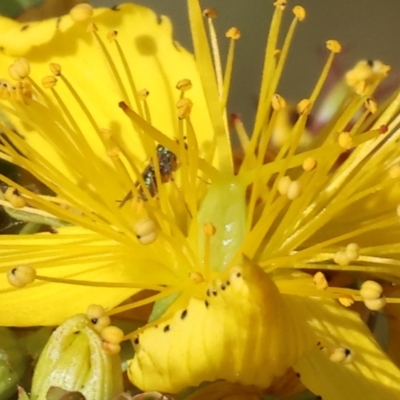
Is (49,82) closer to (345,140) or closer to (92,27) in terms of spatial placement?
(92,27)

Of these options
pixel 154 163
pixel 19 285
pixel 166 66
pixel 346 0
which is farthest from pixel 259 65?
pixel 19 285

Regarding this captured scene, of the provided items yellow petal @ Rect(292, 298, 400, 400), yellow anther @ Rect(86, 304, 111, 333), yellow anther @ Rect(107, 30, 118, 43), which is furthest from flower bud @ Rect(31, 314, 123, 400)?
yellow anther @ Rect(107, 30, 118, 43)

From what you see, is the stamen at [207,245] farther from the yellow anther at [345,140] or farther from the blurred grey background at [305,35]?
the blurred grey background at [305,35]

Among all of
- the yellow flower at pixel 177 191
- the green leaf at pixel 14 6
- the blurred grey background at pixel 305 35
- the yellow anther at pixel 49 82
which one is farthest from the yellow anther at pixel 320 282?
the blurred grey background at pixel 305 35

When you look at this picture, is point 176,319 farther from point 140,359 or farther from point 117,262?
point 117,262

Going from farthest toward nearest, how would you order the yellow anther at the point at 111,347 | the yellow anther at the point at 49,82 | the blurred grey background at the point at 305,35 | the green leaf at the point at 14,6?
1. the blurred grey background at the point at 305,35
2. the green leaf at the point at 14,6
3. the yellow anther at the point at 49,82
4. the yellow anther at the point at 111,347
